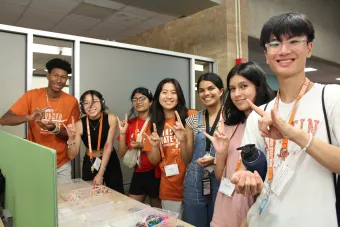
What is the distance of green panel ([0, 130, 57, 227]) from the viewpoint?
0.76m

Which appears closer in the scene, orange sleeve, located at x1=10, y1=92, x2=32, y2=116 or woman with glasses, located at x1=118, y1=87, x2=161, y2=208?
orange sleeve, located at x1=10, y1=92, x2=32, y2=116

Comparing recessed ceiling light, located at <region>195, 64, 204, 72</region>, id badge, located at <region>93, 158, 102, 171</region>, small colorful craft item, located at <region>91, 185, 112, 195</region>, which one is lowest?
small colorful craft item, located at <region>91, 185, 112, 195</region>

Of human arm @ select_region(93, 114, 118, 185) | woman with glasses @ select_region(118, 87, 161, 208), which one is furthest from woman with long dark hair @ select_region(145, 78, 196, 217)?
human arm @ select_region(93, 114, 118, 185)

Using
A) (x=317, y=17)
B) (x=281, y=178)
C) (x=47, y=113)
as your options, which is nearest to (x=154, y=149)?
(x=47, y=113)

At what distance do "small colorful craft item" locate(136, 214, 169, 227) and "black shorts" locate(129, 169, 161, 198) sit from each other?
0.90m

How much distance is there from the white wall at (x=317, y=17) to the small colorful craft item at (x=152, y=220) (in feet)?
10.4

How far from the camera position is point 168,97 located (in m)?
2.10

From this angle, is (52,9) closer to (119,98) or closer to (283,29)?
(119,98)

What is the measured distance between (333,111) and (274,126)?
188mm

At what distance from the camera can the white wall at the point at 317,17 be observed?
12.5ft

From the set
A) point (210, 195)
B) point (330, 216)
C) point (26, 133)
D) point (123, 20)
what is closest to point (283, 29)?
point (330, 216)

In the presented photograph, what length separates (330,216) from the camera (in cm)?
81

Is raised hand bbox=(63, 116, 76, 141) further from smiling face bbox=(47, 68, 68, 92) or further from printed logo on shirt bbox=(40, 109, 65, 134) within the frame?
smiling face bbox=(47, 68, 68, 92)

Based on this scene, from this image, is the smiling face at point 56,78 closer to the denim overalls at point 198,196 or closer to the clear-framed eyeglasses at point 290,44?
the denim overalls at point 198,196
